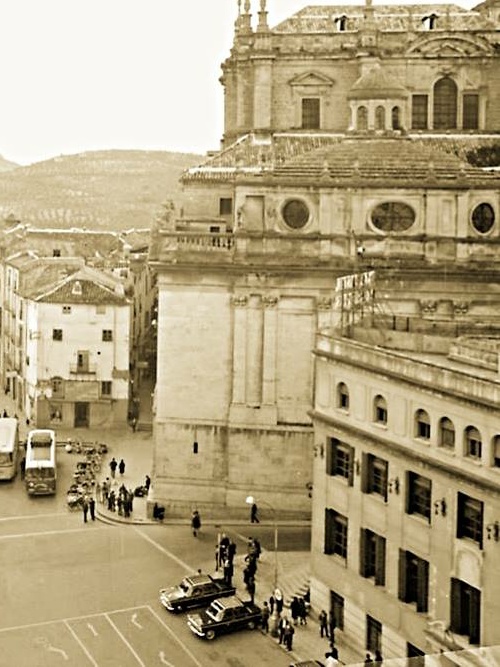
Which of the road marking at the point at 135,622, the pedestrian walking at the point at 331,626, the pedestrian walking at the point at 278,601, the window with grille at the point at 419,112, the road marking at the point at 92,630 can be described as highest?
the window with grille at the point at 419,112

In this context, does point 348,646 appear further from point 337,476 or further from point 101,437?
point 101,437

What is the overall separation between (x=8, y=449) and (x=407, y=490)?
2808 cm

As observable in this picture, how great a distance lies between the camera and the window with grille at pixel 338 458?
37.6 metres

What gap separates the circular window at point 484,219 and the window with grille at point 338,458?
18381mm

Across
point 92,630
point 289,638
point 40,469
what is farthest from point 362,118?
point 92,630

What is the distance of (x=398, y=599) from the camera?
1357 inches

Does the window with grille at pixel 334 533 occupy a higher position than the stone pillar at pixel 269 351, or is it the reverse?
the stone pillar at pixel 269 351

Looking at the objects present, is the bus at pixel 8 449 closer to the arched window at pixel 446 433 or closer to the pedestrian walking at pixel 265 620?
the pedestrian walking at pixel 265 620

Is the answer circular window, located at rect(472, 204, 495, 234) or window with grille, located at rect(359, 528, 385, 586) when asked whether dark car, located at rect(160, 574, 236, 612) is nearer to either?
window with grille, located at rect(359, 528, 385, 586)

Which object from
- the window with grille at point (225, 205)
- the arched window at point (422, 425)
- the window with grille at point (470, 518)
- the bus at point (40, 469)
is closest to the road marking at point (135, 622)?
the arched window at point (422, 425)

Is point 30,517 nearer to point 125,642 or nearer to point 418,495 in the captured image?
point 125,642

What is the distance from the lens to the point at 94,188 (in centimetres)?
18088

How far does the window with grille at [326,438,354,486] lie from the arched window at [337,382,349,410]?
119 cm

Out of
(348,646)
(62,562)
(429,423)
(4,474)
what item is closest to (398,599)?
(348,646)
